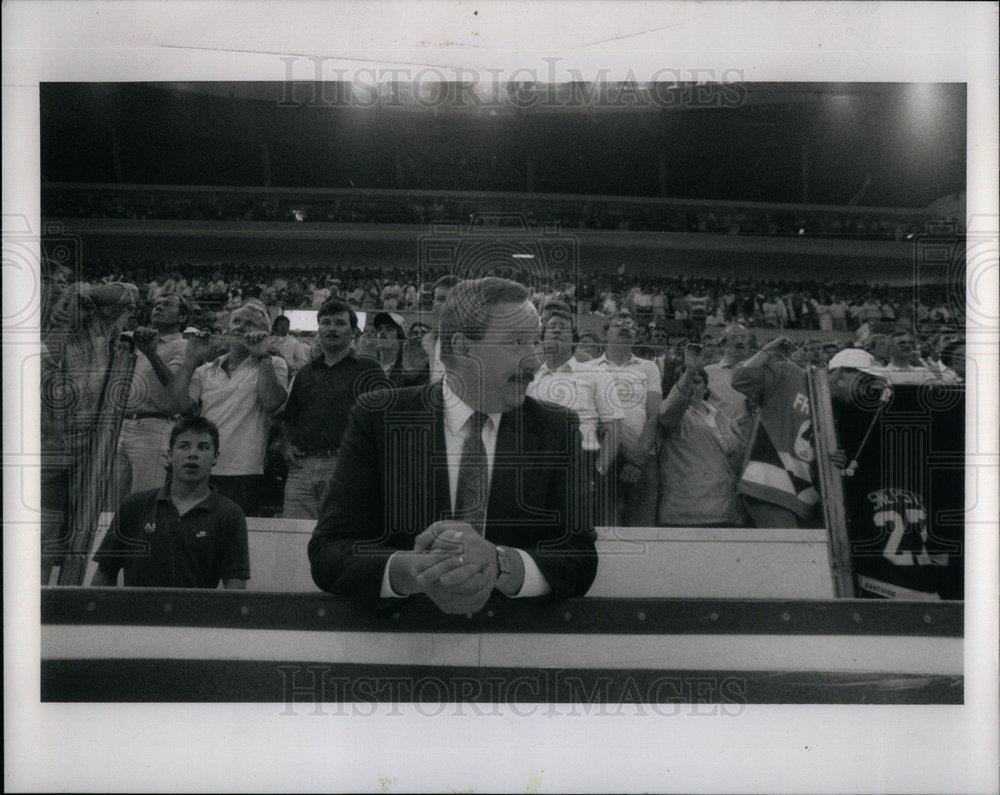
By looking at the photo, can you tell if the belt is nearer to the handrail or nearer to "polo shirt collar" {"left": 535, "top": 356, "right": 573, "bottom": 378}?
the handrail

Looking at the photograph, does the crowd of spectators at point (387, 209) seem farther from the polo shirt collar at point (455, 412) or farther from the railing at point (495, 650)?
the railing at point (495, 650)

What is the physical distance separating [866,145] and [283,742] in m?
2.00

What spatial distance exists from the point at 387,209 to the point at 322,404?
49 cm

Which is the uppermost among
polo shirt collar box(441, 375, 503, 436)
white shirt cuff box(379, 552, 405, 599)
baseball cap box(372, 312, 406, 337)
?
baseball cap box(372, 312, 406, 337)

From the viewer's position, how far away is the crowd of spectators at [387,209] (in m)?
1.90

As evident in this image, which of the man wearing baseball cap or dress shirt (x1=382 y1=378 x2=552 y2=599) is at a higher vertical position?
the man wearing baseball cap

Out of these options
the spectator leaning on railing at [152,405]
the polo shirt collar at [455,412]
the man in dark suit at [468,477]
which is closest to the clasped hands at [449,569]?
the man in dark suit at [468,477]

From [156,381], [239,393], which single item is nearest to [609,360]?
[239,393]

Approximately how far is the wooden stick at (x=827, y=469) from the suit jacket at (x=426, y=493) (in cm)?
57

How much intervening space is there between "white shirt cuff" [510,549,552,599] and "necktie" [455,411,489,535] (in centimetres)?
13

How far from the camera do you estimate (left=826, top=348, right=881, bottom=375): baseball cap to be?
1927 millimetres

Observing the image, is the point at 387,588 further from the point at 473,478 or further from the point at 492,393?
the point at 492,393

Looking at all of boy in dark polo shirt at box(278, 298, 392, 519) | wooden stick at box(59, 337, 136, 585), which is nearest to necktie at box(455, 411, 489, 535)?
boy in dark polo shirt at box(278, 298, 392, 519)

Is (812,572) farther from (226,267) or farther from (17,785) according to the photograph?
(17,785)
